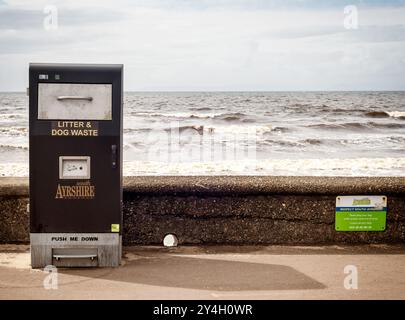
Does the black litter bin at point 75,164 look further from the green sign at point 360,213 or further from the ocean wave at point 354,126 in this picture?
the ocean wave at point 354,126

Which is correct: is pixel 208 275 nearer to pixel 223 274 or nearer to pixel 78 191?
pixel 223 274

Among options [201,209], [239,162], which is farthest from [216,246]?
[239,162]

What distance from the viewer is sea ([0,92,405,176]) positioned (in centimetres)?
1215

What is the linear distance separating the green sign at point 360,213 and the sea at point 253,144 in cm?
611

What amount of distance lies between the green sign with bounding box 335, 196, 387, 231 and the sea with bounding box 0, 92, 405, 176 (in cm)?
611

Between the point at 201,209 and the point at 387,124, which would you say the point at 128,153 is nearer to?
the point at 201,209

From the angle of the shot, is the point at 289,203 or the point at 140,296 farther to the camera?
the point at 289,203

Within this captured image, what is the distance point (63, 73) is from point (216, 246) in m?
2.01

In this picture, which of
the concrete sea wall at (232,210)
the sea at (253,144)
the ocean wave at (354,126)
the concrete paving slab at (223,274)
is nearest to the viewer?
the concrete paving slab at (223,274)

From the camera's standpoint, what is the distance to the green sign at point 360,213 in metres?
4.82

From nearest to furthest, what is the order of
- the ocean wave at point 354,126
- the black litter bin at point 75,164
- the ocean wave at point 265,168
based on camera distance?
the black litter bin at point 75,164, the ocean wave at point 265,168, the ocean wave at point 354,126

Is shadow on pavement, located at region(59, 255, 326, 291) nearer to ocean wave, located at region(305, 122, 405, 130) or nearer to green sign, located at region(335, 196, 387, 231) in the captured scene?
green sign, located at region(335, 196, 387, 231)

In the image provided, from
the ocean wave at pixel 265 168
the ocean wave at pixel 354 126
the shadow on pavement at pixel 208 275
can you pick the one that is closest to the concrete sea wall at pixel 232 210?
the shadow on pavement at pixel 208 275

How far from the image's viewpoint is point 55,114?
4.16 m
